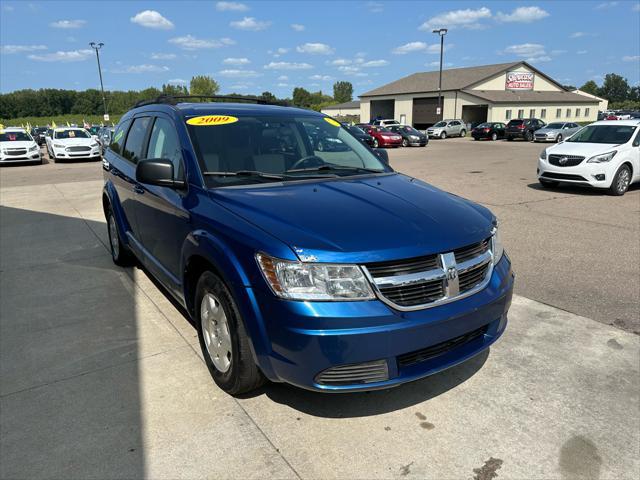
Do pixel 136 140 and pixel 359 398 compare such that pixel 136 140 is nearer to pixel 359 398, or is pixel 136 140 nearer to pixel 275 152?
pixel 275 152

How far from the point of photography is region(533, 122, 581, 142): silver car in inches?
1276

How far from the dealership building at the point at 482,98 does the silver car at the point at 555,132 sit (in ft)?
65.4

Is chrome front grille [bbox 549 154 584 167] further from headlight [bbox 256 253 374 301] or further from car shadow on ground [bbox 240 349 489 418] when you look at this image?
headlight [bbox 256 253 374 301]

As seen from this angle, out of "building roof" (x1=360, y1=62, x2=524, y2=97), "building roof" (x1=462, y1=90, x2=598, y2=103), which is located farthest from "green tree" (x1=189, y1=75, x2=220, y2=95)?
"building roof" (x1=462, y1=90, x2=598, y2=103)

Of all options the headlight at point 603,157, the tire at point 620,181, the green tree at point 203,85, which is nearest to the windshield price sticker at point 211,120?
the headlight at point 603,157

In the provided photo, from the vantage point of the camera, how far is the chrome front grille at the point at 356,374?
2.40 metres

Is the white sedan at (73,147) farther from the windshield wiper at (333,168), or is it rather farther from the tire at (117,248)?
the windshield wiper at (333,168)

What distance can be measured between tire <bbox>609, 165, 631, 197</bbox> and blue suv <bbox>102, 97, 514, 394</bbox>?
9055 mm

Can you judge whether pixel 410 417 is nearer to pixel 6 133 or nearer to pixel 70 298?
pixel 70 298

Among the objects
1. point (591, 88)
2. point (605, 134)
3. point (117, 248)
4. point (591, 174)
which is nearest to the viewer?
point (117, 248)

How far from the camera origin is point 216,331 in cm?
302

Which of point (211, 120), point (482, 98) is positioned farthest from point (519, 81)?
point (211, 120)

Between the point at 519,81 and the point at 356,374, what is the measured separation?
65931mm

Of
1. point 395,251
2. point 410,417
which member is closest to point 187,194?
point 395,251
